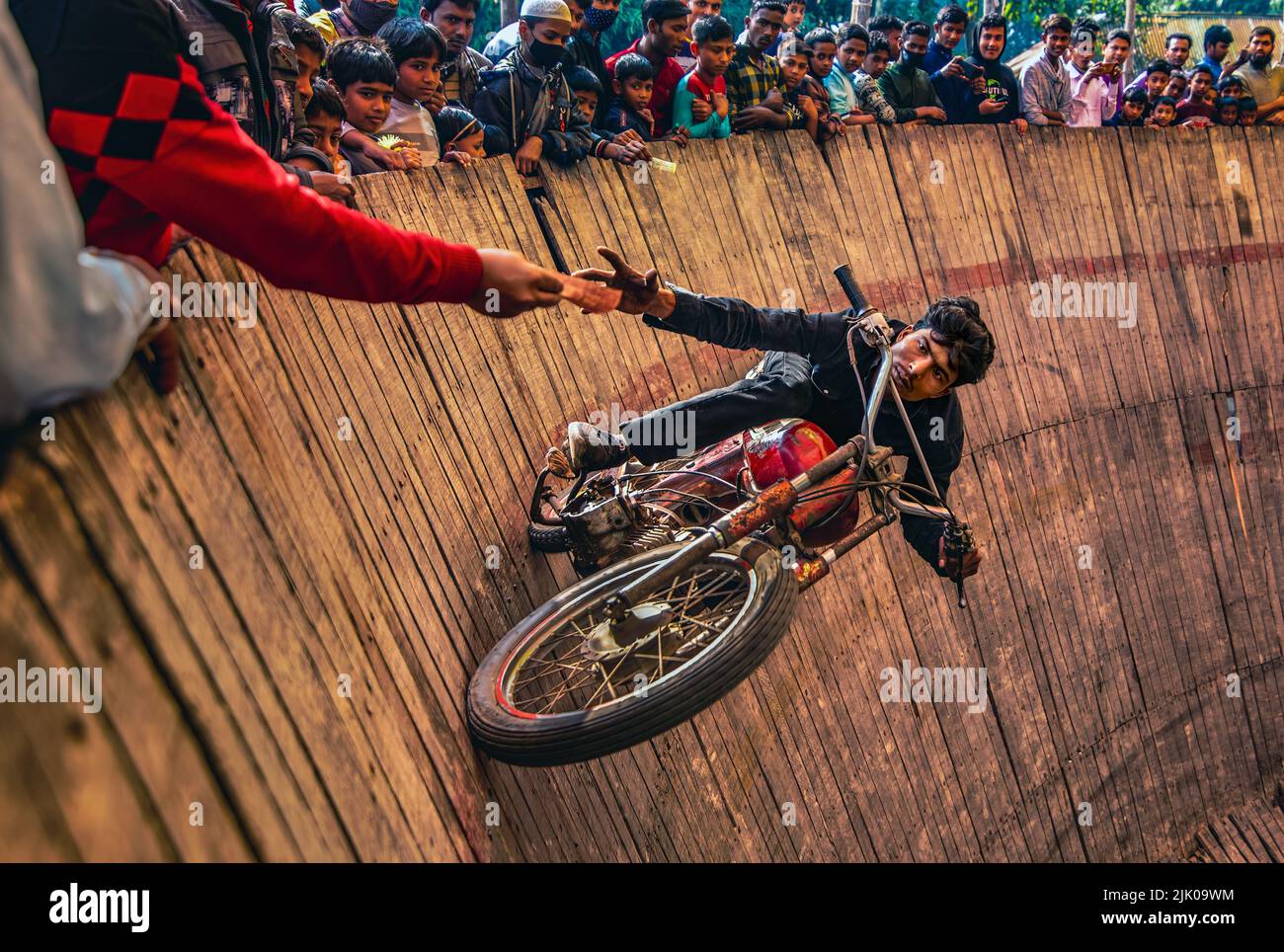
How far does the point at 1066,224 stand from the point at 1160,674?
3.60m

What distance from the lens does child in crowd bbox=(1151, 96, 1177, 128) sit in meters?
9.64

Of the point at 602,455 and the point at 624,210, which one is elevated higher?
the point at 624,210

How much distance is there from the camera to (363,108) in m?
4.93

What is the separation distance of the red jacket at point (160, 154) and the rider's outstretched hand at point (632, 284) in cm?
150

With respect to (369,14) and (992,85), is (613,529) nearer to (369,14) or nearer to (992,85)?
(369,14)

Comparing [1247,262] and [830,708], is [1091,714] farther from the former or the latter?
[1247,262]

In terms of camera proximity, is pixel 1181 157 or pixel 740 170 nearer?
pixel 740 170

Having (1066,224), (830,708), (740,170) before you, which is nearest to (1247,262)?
(1066,224)

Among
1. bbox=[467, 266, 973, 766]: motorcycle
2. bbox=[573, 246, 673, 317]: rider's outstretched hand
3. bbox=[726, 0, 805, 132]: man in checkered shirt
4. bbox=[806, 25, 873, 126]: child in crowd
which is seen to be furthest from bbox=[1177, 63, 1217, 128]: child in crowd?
bbox=[573, 246, 673, 317]: rider's outstretched hand

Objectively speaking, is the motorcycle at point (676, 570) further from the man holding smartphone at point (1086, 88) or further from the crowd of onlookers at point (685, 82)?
the man holding smartphone at point (1086, 88)

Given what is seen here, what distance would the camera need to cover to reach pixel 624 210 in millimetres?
5871

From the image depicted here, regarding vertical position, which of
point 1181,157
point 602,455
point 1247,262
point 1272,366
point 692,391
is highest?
point 602,455

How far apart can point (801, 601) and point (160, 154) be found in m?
4.57

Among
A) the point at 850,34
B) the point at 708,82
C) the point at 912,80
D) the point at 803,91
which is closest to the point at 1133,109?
the point at 912,80
